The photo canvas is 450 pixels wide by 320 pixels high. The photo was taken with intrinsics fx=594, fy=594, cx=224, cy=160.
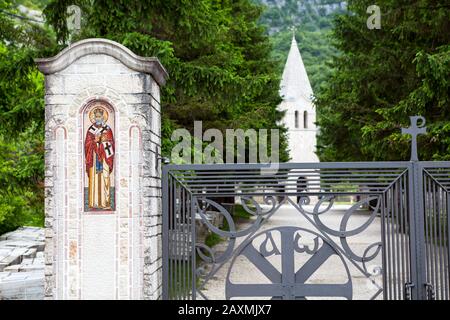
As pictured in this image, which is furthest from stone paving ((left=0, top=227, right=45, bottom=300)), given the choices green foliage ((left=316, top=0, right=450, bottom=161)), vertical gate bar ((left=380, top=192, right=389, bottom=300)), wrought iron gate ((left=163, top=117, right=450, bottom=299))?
green foliage ((left=316, top=0, right=450, bottom=161))

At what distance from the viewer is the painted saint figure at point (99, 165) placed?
6.04 m

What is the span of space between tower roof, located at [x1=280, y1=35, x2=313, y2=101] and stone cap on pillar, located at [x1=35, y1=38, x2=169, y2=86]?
4173cm

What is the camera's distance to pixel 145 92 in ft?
20.0

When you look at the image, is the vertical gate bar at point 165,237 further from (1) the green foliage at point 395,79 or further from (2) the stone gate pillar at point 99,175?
(1) the green foliage at point 395,79

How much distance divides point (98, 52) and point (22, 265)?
17.2 ft

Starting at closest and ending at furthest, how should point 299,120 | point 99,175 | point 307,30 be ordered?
point 99,175
point 299,120
point 307,30

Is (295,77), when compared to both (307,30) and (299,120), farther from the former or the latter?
(307,30)

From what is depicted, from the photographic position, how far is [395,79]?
622 inches

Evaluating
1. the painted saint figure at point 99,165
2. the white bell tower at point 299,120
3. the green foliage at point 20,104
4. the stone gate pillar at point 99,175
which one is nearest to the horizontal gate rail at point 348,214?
the stone gate pillar at point 99,175

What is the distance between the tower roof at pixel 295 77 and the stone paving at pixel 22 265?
114 feet

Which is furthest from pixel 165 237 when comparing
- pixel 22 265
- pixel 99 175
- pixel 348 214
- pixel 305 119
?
pixel 305 119

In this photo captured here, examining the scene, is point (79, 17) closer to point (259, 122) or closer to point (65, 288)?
point (65, 288)
